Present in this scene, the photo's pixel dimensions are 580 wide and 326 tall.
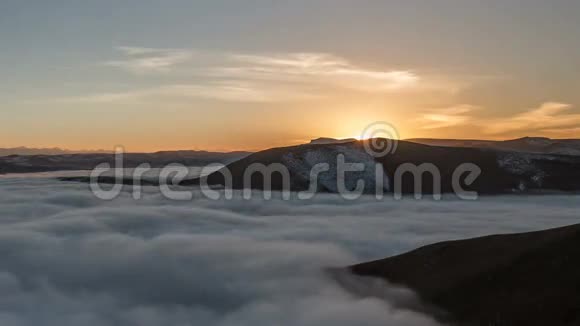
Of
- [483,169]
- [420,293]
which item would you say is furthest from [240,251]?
[483,169]

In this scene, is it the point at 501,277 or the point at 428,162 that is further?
the point at 428,162

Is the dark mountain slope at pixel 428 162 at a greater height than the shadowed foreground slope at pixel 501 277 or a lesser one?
greater

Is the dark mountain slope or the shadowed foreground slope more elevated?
the dark mountain slope

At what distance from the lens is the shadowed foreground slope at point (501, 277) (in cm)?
1412

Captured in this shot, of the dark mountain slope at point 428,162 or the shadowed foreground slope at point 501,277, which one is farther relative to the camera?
the dark mountain slope at point 428,162

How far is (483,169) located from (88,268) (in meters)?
51.6

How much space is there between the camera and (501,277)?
1630 centimetres

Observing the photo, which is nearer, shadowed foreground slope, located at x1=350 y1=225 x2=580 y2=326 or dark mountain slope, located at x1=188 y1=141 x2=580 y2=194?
shadowed foreground slope, located at x1=350 y1=225 x2=580 y2=326

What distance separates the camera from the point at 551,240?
678 inches

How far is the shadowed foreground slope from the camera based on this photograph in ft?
46.3

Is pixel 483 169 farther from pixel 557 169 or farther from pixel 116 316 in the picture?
pixel 116 316

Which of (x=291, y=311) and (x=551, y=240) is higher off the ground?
(x=551, y=240)

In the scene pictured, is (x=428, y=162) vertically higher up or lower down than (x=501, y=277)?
higher up

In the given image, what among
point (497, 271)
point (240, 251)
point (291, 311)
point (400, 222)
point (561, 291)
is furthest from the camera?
point (400, 222)
